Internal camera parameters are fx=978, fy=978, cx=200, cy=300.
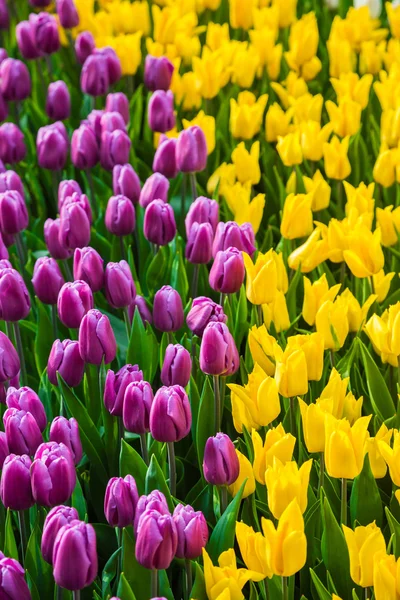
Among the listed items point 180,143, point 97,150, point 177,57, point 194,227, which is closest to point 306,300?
point 194,227

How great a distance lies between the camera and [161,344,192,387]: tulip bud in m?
1.54

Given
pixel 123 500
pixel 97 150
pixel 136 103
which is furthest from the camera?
pixel 136 103

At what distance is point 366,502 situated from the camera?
151cm

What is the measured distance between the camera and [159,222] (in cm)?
193

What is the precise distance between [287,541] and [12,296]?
69 centimetres

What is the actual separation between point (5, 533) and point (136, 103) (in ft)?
5.46

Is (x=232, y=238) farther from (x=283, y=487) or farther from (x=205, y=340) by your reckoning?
(x=283, y=487)

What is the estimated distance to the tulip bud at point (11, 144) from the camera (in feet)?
7.78

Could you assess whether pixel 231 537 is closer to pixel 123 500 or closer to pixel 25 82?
pixel 123 500

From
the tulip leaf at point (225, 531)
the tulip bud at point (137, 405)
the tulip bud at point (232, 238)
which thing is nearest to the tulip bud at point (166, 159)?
the tulip bud at point (232, 238)

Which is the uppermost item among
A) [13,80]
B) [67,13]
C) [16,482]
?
[67,13]

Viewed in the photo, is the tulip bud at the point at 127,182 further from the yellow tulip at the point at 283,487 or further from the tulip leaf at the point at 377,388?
the yellow tulip at the point at 283,487

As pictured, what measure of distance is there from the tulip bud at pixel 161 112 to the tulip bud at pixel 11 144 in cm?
32

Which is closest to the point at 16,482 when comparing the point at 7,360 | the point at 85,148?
the point at 7,360
